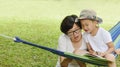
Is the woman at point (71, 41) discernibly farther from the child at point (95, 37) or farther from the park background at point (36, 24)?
the park background at point (36, 24)

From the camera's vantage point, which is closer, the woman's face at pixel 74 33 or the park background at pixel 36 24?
the woman's face at pixel 74 33

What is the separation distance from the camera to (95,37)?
2854mm

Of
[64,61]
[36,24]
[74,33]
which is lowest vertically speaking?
[36,24]

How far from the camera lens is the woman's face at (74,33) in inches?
108

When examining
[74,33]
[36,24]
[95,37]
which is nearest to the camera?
[74,33]

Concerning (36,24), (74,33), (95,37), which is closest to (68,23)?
(74,33)

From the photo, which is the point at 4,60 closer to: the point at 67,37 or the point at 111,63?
the point at 67,37

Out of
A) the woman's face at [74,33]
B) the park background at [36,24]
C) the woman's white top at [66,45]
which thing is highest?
the woman's face at [74,33]

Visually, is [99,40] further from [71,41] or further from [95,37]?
[71,41]

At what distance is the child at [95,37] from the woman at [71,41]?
0.19ft

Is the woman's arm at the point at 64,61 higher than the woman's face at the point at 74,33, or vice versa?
the woman's face at the point at 74,33

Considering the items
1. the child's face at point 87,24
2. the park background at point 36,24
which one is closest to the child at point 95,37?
the child's face at point 87,24

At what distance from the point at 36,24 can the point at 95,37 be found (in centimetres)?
414

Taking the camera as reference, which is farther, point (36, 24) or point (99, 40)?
point (36, 24)
